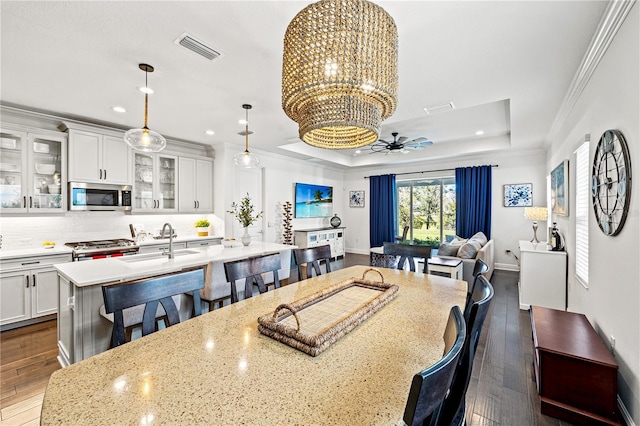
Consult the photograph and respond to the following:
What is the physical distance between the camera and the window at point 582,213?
2666 millimetres

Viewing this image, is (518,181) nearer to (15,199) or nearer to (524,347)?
(524,347)

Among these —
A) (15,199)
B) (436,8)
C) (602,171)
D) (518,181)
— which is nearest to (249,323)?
(436,8)

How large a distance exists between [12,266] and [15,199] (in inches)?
33.6

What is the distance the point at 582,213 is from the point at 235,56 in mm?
3640

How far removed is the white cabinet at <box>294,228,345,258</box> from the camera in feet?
22.0

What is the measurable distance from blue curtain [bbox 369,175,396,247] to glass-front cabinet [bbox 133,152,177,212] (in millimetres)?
5158

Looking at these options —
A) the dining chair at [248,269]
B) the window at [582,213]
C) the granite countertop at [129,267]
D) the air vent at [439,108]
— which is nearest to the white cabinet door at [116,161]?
the granite countertop at [129,267]

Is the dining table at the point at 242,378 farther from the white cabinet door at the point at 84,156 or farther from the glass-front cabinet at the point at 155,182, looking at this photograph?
the glass-front cabinet at the point at 155,182

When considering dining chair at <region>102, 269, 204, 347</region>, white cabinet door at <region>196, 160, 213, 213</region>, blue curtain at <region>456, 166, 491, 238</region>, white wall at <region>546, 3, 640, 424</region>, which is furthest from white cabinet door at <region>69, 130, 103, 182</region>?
blue curtain at <region>456, 166, 491, 238</region>

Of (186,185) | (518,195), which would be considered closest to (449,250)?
(518,195)

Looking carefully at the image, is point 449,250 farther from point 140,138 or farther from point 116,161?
point 116,161

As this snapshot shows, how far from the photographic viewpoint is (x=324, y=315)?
1.38 m

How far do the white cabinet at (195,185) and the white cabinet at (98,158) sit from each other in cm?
82

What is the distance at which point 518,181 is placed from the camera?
6.13 m
